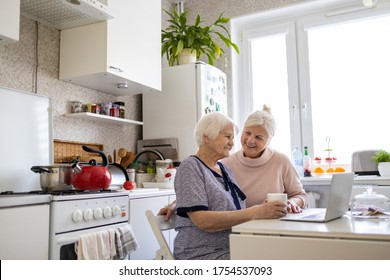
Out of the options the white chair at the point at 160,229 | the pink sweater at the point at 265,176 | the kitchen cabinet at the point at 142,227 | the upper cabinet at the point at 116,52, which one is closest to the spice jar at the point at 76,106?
the upper cabinet at the point at 116,52

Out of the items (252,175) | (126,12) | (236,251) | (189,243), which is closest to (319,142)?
(252,175)

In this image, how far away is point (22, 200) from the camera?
1539 mm

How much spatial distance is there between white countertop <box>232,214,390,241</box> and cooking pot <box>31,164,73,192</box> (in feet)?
3.67

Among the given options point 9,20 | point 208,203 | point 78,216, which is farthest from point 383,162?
point 9,20

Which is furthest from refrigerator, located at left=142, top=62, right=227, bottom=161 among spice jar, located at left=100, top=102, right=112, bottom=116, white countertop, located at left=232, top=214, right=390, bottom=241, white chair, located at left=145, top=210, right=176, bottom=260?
white countertop, located at left=232, top=214, right=390, bottom=241

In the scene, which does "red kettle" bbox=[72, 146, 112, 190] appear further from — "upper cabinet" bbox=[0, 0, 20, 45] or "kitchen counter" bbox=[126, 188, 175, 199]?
"upper cabinet" bbox=[0, 0, 20, 45]

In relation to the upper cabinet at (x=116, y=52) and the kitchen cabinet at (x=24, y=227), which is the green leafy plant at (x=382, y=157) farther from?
the kitchen cabinet at (x=24, y=227)

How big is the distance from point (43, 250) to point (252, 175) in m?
1.05

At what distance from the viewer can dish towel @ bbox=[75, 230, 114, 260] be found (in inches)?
67.6

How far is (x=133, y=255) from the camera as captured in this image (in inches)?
85.4

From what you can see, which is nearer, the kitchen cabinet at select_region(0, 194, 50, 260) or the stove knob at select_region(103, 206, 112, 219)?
the kitchen cabinet at select_region(0, 194, 50, 260)

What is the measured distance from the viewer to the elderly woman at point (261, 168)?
1882 millimetres

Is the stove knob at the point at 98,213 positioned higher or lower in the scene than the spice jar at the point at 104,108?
lower

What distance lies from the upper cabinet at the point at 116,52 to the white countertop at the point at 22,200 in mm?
1037
